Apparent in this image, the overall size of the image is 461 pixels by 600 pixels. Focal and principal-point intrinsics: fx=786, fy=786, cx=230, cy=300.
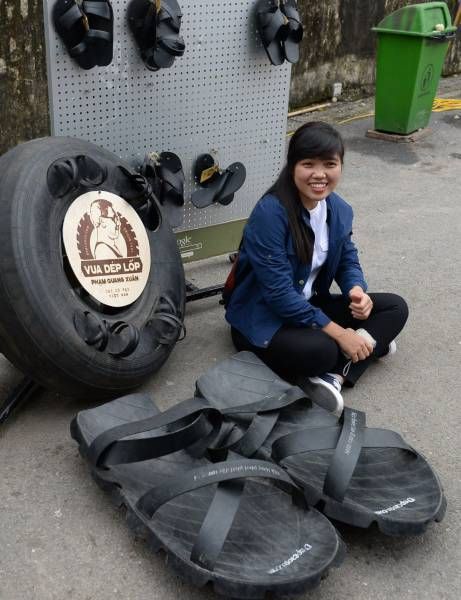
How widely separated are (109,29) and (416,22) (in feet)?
13.0

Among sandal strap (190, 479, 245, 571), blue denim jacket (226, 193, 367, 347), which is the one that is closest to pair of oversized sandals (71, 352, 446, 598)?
sandal strap (190, 479, 245, 571)

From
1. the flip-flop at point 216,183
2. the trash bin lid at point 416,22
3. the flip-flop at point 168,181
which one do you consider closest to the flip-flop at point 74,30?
the flip-flop at point 168,181

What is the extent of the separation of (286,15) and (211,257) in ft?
4.16

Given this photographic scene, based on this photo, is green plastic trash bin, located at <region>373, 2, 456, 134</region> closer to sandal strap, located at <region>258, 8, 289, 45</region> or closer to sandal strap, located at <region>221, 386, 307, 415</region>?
sandal strap, located at <region>258, 8, 289, 45</region>

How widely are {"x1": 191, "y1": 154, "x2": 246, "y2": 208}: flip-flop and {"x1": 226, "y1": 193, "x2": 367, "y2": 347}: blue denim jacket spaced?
673 mm

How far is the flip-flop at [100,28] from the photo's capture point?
3037mm

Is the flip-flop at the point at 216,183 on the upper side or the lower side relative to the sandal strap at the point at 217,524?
upper

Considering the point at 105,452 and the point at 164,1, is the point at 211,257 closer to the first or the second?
the point at 164,1

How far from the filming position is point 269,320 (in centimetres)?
311

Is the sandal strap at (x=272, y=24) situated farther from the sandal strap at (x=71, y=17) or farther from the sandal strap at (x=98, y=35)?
the sandal strap at (x=71, y=17)

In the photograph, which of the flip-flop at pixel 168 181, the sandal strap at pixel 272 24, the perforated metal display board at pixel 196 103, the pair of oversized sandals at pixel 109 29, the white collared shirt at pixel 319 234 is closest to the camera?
the pair of oversized sandals at pixel 109 29

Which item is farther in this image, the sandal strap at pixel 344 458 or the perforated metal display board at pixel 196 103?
the perforated metal display board at pixel 196 103

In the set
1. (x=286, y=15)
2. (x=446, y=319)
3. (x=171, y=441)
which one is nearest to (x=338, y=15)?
(x=286, y=15)

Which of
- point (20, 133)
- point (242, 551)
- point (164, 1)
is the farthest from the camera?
point (20, 133)
